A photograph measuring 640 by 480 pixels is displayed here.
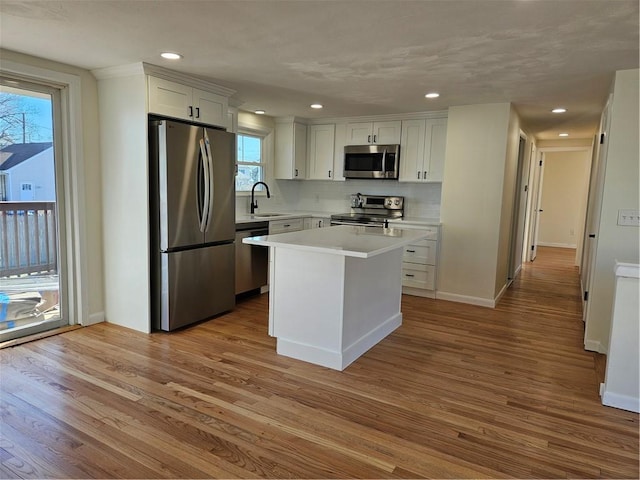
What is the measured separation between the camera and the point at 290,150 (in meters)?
5.84

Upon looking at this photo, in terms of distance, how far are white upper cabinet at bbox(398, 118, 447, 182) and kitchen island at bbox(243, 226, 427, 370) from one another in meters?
2.09

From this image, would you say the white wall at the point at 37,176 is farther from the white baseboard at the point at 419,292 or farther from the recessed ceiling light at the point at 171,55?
the white baseboard at the point at 419,292

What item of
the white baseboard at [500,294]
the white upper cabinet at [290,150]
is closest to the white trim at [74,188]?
the white upper cabinet at [290,150]

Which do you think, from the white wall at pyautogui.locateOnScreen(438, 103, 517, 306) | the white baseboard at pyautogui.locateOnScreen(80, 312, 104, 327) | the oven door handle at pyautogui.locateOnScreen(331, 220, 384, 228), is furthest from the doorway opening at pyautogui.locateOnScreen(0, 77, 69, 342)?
the white wall at pyautogui.locateOnScreen(438, 103, 517, 306)

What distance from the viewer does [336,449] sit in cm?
206

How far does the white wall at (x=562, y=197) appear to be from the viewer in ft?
30.0

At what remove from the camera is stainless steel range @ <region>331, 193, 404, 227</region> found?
5270 mm

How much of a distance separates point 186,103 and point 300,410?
2714 mm

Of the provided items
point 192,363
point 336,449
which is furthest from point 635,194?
point 192,363

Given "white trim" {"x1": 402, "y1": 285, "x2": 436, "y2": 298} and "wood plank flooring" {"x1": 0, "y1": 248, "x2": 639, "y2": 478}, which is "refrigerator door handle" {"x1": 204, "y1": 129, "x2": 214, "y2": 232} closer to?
"wood plank flooring" {"x1": 0, "y1": 248, "x2": 639, "y2": 478}

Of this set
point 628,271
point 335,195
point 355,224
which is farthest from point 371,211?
point 628,271

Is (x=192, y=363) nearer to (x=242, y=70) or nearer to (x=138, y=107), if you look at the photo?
(x=138, y=107)

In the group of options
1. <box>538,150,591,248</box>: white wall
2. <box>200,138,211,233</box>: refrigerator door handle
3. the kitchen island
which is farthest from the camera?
<box>538,150,591,248</box>: white wall

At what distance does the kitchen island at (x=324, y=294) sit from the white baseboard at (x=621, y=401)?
1564 mm
